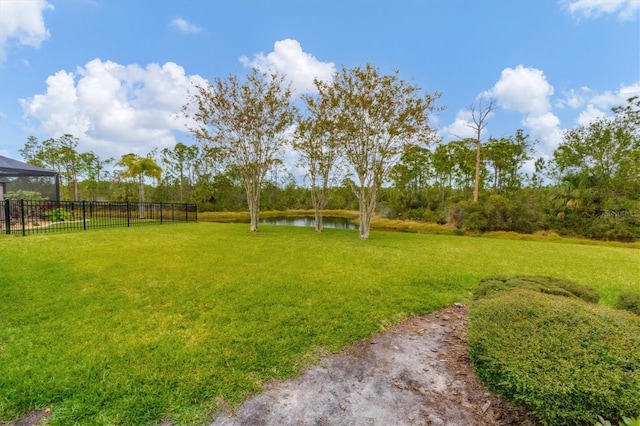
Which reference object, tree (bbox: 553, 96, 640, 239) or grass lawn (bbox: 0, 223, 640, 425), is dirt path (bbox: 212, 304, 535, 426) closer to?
grass lawn (bbox: 0, 223, 640, 425)

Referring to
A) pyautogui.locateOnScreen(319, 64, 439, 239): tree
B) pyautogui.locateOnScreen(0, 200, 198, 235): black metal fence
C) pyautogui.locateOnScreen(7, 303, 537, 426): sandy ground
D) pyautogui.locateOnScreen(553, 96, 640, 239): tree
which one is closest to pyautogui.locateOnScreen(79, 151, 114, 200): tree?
pyautogui.locateOnScreen(0, 200, 198, 235): black metal fence

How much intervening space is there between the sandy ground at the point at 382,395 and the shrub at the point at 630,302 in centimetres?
168

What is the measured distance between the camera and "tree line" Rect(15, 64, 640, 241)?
10328mm

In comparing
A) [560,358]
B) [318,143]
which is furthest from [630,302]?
[318,143]

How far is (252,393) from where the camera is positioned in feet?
6.89

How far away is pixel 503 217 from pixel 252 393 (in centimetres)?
2107

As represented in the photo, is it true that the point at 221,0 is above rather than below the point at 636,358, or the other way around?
above

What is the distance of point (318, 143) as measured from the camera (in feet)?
41.3

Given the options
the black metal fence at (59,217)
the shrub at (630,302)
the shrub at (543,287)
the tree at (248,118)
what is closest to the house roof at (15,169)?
the black metal fence at (59,217)

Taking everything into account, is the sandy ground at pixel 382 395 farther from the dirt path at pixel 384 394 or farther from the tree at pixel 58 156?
the tree at pixel 58 156

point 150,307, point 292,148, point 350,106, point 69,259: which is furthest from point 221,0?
point 150,307

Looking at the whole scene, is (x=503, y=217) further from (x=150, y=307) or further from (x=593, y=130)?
(x=150, y=307)

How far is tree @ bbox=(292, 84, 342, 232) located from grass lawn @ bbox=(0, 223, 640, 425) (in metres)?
6.44

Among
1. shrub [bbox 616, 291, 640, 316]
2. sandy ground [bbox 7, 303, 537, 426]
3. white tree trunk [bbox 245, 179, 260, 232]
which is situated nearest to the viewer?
sandy ground [bbox 7, 303, 537, 426]
